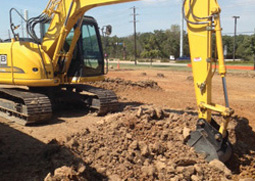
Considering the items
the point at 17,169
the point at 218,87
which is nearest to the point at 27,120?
the point at 17,169

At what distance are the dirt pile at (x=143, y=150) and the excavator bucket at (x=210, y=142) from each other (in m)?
0.14

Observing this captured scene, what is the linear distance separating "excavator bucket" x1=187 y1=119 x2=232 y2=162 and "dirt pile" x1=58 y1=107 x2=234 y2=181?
5.5 inches

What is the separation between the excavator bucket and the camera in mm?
4402

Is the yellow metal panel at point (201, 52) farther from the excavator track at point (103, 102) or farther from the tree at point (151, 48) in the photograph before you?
the tree at point (151, 48)

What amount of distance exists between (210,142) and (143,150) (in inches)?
42.6

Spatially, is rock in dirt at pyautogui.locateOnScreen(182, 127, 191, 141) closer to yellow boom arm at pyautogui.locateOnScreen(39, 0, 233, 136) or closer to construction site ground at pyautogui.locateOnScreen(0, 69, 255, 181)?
construction site ground at pyautogui.locateOnScreen(0, 69, 255, 181)

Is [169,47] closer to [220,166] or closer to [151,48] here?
[151,48]

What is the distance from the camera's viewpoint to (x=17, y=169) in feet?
13.9

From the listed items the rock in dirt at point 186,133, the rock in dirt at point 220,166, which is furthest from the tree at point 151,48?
the rock in dirt at point 220,166

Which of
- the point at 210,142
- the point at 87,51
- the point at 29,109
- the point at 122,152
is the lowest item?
the point at 122,152

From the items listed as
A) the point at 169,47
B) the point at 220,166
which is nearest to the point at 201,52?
the point at 220,166

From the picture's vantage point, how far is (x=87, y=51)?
25.7ft

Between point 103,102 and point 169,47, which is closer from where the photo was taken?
point 103,102

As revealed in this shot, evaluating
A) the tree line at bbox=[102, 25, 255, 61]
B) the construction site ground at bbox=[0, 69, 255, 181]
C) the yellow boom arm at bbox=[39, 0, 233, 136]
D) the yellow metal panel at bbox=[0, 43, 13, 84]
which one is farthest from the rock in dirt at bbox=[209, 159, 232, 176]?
the tree line at bbox=[102, 25, 255, 61]
